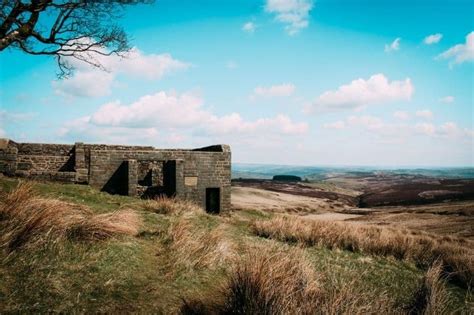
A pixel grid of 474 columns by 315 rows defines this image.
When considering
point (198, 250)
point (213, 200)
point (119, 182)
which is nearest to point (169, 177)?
point (119, 182)

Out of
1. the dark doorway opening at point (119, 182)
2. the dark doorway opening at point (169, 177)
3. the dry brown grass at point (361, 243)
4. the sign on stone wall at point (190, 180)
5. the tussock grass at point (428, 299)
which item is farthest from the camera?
the sign on stone wall at point (190, 180)

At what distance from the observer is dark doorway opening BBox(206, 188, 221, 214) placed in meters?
19.0

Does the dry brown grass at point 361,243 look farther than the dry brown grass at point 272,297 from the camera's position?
Yes

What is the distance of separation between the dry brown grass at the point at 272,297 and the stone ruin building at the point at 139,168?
1337 cm

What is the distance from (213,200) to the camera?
19250 mm

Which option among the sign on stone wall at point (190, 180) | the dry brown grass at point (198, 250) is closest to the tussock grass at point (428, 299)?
the dry brown grass at point (198, 250)

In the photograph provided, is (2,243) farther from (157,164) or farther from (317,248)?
(157,164)

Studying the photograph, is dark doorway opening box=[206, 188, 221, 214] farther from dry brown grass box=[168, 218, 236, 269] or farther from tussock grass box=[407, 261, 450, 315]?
tussock grass box=[407, 261, 450, 315]

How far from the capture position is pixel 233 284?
4.32 m

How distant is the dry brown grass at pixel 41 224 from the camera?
14.8ft

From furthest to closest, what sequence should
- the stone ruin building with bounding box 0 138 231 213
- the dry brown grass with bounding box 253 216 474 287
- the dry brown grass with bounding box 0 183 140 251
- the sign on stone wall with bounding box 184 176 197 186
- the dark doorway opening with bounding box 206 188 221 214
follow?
the dark doorway opening with bounding box 206 188 221 214
the sign on stone wall with bounding box 184 176 197 186
the stone ruin building with bounding box 0 138 231 213
the dry brown grass with bounding box 253 216 474 287
the dry brown grass with bounding box 0 183 140 251

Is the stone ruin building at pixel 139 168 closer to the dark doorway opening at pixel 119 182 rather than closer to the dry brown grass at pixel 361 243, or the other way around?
the dark doorway opening at pixel 119 182

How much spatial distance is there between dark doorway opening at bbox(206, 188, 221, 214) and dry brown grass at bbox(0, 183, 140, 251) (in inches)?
505

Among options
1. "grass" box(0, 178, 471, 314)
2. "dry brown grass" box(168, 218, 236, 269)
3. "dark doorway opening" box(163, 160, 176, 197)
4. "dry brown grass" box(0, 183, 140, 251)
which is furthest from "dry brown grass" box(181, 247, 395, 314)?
"dark doorway opening" box(163, 160, 176, 197)
